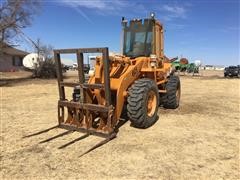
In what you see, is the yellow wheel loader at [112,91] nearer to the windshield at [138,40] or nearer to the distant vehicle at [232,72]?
the windshield at [138,40]

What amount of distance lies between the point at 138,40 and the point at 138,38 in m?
0.06

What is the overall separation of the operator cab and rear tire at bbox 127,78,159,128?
158 centimetres

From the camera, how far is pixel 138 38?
895cm

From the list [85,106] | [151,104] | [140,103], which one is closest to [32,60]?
[151,104]

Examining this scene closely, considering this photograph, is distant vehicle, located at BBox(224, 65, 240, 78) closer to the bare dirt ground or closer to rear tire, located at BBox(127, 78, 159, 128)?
the bare dirt ground

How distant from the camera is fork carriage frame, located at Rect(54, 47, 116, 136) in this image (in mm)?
6496

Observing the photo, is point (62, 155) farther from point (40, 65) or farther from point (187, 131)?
point (40, 65)

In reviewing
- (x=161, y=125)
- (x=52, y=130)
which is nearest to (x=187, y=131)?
(x=161, y=125)

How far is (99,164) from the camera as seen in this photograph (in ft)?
17.1

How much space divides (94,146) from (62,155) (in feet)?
2.12

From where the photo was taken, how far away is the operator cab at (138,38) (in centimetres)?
880

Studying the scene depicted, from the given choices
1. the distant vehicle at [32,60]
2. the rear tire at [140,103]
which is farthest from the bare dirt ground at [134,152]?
the distant vehicle at [32,60]

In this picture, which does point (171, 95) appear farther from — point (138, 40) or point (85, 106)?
point (85, 106)

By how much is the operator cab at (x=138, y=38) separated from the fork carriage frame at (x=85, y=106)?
2379 millimetres
